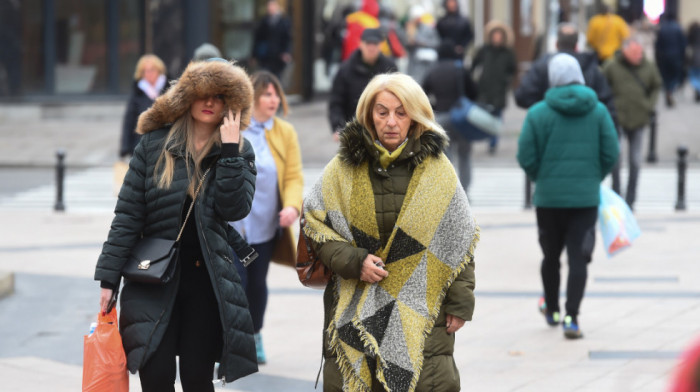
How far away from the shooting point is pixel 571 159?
766cm

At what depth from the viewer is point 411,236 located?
14.9 ft

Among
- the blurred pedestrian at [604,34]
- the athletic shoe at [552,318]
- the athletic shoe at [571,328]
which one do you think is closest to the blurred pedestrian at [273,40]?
the blurred pedestrian at [604,34]

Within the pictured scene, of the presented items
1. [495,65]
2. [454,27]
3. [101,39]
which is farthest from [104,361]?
[101,39]

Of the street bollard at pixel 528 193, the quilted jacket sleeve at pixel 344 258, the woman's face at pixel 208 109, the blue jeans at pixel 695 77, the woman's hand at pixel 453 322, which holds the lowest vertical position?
the street bollard at pixel 528 193

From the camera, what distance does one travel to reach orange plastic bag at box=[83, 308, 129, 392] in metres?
4.55

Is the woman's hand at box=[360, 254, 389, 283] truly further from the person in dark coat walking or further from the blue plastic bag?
the blue plastic bag

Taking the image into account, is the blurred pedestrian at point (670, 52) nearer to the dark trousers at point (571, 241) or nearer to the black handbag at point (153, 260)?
the dark trousers at point (571, 241)

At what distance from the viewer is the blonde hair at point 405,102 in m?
4.63

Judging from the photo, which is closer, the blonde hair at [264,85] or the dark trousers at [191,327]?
the dark trousers at [191,327]

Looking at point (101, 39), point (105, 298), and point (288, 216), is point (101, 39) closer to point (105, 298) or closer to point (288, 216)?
point (288, 216)

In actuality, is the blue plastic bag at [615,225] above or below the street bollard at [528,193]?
above

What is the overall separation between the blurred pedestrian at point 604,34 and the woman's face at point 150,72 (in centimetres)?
724

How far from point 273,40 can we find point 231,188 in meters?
18.9

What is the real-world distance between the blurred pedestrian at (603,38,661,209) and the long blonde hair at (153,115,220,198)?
8.95 metres
